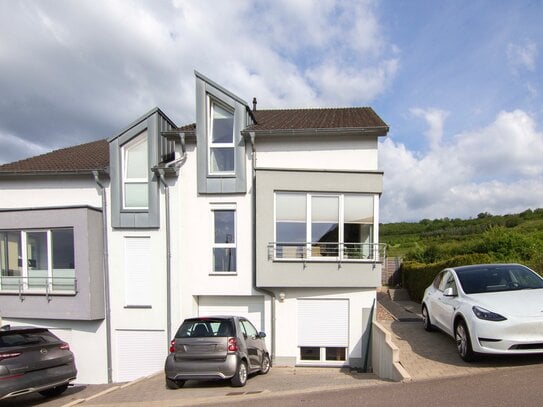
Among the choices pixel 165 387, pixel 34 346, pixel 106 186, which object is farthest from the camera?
pixel 106 186

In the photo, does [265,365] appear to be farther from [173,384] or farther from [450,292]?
[450,292]

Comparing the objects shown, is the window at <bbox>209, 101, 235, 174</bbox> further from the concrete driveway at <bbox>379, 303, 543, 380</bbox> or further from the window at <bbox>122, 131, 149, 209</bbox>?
the concrete driveway at <bbox>379, 303, 543, 380</bbox>

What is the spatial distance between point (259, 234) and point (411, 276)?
477 inches

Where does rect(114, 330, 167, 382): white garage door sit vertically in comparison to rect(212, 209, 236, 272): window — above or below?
below

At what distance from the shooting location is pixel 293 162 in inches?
551

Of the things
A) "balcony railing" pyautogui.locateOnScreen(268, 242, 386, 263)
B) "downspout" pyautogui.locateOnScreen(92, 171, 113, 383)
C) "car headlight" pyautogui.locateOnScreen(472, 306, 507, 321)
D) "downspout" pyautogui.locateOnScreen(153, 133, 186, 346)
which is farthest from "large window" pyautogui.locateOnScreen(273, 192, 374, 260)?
"car headlight" pyautogui.locateOnScreen(472, 306, 507, 321)

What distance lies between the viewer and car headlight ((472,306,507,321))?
23.1ft

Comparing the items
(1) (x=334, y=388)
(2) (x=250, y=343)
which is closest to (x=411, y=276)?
(2) (x=250, y=343)

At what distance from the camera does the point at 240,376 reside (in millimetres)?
9055

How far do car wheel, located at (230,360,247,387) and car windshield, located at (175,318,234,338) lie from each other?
679mm

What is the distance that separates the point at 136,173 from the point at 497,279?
11.0 meters

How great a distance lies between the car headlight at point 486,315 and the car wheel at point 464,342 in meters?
0.38

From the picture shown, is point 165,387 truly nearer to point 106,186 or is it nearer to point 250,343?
point 250,343

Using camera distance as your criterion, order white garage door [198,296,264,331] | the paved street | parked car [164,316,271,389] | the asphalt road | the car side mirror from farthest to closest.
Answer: white garage door [198,296,264,331], parked car [164,316,271,389], the car side mirror, the paved street, the asphalt road
